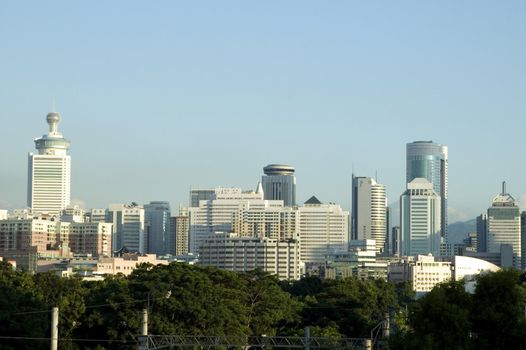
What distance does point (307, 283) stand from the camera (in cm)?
15412

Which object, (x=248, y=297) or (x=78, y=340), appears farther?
(x=248, y=297)

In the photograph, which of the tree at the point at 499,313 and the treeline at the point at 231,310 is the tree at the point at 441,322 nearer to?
the treeline at the point at 231,310

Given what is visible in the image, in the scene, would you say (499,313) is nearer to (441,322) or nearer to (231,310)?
(441,322)

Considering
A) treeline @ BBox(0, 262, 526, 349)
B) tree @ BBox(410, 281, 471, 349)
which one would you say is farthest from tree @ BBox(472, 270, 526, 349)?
tree @ BBox(410, 281, 471, 349)

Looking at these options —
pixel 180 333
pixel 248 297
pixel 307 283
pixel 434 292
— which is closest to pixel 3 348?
pixel 180 333

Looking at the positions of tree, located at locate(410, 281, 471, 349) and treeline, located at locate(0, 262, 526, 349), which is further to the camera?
treeline, located at locate(0, 262, 526, 349)

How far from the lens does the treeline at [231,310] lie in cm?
5612

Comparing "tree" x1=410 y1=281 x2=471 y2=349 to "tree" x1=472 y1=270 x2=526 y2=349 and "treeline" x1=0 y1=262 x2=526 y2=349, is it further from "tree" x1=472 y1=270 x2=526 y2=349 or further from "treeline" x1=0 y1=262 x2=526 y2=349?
"tree" x1=472 y1=270 x2=526 y2=349

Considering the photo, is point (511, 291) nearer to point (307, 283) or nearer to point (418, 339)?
point (418, 339)

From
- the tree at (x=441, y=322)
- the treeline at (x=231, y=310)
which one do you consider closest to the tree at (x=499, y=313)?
the treeline at (x=231, y=310)

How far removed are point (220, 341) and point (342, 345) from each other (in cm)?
664

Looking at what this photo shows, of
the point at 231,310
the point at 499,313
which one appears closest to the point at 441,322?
the point at 499,313

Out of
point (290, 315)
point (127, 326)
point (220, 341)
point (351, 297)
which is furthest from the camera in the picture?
point (351, 297)

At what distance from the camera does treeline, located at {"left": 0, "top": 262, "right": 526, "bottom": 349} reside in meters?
56.1
